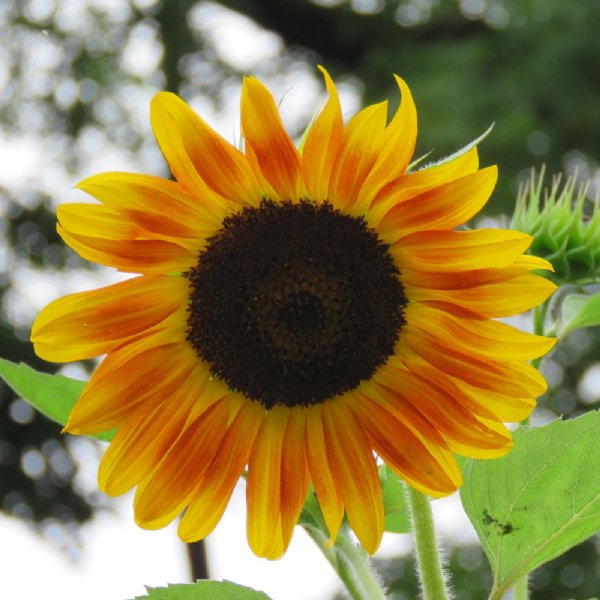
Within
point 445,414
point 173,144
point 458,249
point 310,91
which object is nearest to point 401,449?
point 445,414

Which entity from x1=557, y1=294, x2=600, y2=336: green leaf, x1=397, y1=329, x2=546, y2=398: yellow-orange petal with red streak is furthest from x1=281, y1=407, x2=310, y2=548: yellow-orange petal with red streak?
x1=557, y1=294, x2=600, y2=336: green leaf

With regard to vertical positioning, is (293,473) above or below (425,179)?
below

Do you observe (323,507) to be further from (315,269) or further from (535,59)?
(535,59)

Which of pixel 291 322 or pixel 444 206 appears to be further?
pixel 291 322

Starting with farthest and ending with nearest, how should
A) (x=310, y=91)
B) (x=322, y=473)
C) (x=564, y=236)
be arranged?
(x=310, y=91)
(x=564, y=236)
(x=322, y=473)

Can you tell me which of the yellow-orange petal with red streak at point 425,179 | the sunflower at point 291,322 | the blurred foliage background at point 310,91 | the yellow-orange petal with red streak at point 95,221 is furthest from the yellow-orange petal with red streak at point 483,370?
the blurred foliage background at point 310,91

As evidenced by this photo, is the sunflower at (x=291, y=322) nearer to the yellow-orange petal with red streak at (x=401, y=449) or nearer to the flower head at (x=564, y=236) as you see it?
the yellow-orange petal with red streak at (x=401, y=449)

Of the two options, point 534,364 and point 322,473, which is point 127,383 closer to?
point 322,473

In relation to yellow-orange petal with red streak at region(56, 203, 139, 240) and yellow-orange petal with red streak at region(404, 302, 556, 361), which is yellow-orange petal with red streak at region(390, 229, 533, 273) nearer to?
yellow-orange petal with red streak at region(404, 302, 556, 361)
